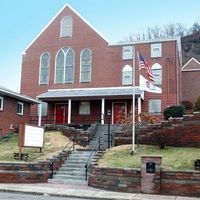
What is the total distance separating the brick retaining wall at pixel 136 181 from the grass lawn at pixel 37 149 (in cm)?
418

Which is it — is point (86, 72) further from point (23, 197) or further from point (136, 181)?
point (23, 197)

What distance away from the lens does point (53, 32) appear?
130ft

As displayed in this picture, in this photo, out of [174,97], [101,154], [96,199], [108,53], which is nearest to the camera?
[96,199]

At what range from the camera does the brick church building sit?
115 feet

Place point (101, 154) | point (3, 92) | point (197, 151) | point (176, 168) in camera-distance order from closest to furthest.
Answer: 1. point (176, 168)
2. point (197, 151)
3. point (101, 154)
4. point (3, 92)

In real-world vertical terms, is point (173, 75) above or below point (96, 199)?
above

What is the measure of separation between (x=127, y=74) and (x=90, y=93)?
14.1 ft

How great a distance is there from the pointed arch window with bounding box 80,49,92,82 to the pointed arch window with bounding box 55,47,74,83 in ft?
3.48

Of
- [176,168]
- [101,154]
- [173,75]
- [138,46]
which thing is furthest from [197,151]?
[138,46]

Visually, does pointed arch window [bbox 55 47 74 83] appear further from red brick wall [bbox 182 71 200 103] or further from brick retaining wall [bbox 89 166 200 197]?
brick retaining wall [bbox 89 166 200 197]

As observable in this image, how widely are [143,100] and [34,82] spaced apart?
11.4 m

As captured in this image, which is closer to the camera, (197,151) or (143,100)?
(197,151)

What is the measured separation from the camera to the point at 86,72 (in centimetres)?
3759

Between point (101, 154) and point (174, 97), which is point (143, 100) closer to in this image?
point (174, 97)
